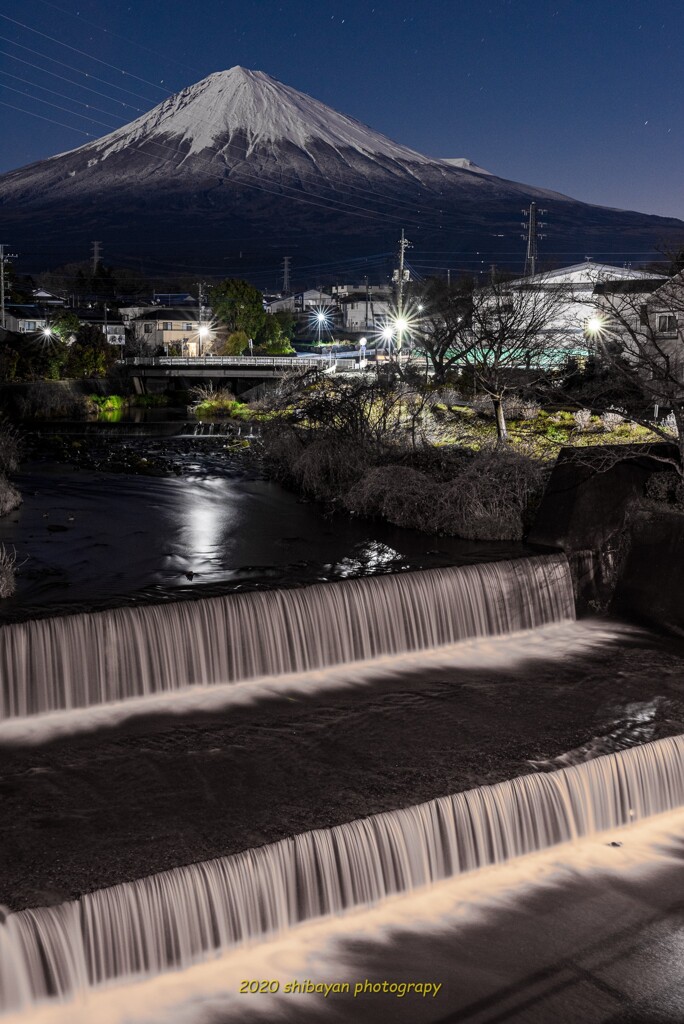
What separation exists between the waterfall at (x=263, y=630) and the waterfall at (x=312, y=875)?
4.07m

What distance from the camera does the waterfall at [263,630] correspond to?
1132 cm

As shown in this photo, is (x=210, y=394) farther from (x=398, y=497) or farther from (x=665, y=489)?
(x=665, y=489)

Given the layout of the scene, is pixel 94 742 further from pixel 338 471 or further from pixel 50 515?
pixel 338 471

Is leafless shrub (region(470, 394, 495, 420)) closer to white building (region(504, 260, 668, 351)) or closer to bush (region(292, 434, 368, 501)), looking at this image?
bush (region(292, 434, 368, 501))

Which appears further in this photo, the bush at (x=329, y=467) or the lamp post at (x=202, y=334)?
the lamp post at (x=202, y=334)

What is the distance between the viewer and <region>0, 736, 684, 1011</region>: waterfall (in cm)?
714

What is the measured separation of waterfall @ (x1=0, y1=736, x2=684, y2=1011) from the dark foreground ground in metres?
0.24

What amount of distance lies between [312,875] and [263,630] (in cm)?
494

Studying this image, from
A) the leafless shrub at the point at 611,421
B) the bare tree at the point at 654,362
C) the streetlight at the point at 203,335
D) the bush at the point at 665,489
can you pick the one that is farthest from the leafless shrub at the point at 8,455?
the streetlight at the point at 203,335

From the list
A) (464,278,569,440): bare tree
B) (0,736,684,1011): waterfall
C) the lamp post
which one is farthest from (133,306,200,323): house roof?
(0,736,684,1011): waterfall

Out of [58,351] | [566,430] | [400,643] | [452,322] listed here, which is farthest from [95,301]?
[400,643]

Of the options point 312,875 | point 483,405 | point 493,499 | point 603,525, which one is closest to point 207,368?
point 483,405

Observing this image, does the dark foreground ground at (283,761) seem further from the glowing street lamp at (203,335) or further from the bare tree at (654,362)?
the glowing street lamp at (203,335)

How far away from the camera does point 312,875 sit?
8.14 metres
